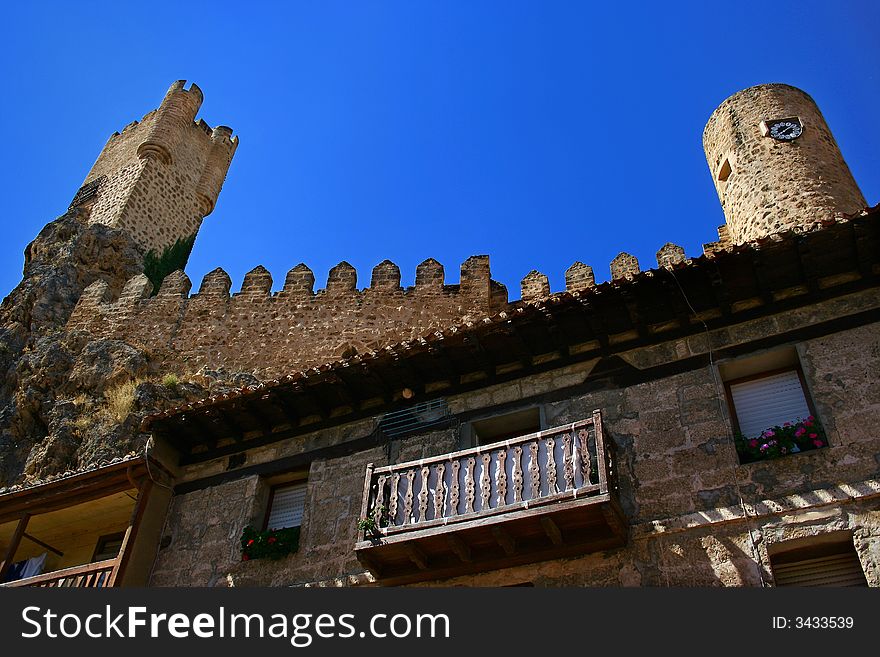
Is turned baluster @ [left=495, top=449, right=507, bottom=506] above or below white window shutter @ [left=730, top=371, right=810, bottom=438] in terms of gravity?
below

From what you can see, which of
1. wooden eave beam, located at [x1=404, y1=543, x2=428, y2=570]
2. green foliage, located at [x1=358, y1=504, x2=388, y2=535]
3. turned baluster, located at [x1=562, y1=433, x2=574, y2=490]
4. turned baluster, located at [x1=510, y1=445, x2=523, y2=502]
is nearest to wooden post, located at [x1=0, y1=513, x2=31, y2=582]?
green foliage, located at [x1=358, y1=504, x2=388, y2=535]

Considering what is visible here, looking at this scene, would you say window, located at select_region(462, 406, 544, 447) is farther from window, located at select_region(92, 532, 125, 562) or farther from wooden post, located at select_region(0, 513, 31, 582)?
wooden post, located at select_region(0, 513, 31, 582)

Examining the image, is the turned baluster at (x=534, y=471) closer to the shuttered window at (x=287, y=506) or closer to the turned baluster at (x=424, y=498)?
Answer: the turned baluster at (x=424, y=498)

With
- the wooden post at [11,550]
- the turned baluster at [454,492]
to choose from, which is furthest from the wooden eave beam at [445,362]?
the wooden post at [11,550]

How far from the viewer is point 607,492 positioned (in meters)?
8.67

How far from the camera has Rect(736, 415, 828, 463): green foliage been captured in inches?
351

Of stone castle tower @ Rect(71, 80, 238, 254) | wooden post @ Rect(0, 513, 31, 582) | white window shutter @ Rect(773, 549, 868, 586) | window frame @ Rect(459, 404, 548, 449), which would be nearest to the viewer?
white window shutter @ Rect(773, 549, 868, 586)

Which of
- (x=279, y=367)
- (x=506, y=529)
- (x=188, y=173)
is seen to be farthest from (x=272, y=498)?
(x=188, y=173)

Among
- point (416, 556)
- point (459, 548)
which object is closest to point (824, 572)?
point (459, 548)

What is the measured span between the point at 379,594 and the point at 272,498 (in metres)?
4.50

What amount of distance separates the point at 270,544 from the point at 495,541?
3.15 metres

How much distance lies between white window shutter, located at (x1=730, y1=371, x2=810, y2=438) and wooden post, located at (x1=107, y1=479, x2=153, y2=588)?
7.64m

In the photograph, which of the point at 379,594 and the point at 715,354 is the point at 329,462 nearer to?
the point at 379,594

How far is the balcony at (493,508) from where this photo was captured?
8945 millimetres
